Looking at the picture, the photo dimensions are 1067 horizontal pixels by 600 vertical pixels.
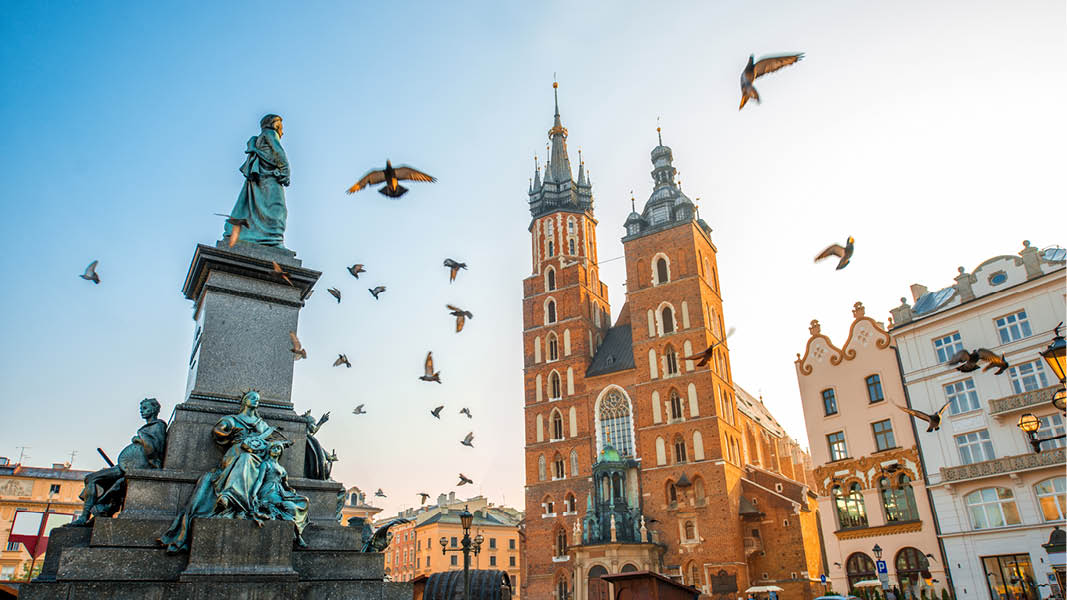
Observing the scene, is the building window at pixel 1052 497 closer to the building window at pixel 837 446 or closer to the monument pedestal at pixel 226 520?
the building window at pixel 837 446

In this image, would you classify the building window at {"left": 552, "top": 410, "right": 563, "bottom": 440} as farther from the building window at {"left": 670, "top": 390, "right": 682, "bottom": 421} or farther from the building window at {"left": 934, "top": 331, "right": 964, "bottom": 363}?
the building window at {"left": 934, "top": 331, "right": 964, "bottom": 363}

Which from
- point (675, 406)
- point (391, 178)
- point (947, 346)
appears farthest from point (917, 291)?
point (391, 178)

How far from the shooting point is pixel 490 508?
69.8 metres

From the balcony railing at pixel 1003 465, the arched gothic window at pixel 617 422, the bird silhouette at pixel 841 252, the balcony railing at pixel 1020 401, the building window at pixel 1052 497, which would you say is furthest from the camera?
the arched gothic window at pixel 617 422

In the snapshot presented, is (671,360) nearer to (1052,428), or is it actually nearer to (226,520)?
(1052,428)

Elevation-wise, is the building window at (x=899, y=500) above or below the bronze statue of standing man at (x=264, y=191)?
below

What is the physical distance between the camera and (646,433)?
127 feet

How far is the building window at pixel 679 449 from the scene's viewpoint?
123 ft

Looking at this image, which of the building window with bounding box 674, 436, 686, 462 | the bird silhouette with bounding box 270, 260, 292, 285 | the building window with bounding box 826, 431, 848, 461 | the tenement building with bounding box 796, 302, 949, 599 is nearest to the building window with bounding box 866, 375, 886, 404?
the tenement building with bounding box 796, 302, 949, 599

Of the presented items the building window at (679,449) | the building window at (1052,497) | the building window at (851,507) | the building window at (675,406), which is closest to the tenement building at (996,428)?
the building window at (1052,497)

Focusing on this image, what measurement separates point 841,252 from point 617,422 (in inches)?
1187

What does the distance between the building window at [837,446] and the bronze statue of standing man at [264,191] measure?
878 inches

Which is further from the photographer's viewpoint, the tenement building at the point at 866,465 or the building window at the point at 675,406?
the building window at the point at 675,406

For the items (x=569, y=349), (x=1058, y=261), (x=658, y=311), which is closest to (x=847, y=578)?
(x=1058, y=261)
